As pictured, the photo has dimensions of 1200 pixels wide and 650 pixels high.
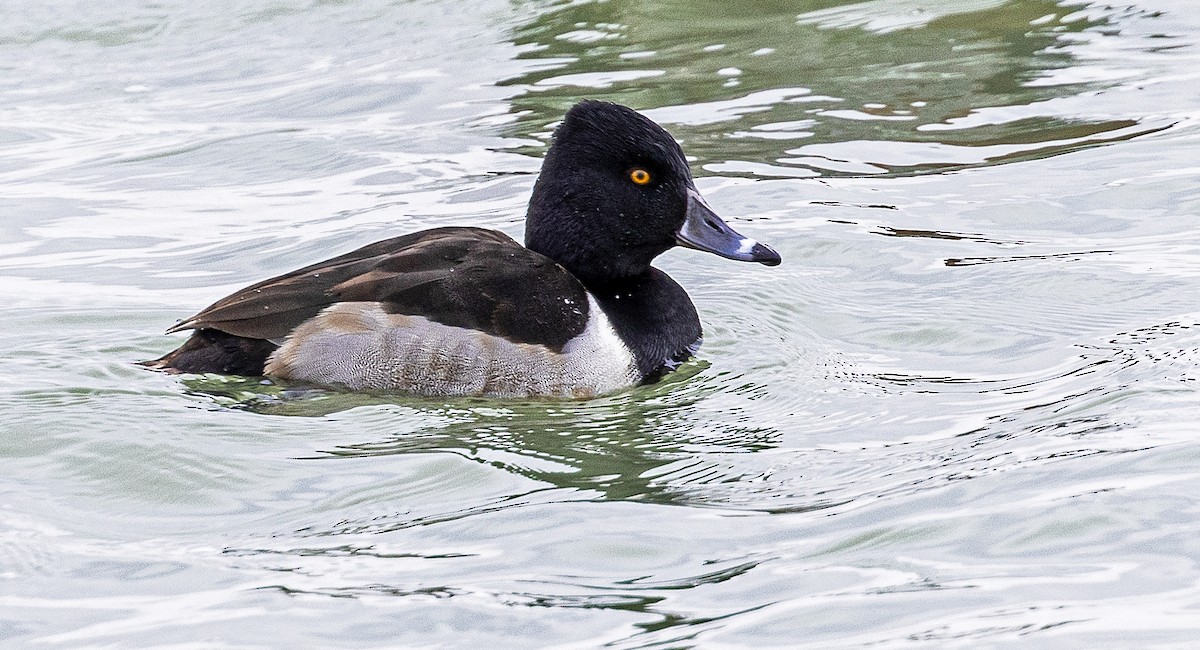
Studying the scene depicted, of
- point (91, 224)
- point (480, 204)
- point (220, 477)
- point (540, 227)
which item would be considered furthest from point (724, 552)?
point (91, 224)

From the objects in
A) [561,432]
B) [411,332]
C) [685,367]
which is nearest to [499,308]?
[411,332]

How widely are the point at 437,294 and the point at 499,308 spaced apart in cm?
24

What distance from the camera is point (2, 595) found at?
14.9ft

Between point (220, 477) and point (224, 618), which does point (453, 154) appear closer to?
point (220, 477)

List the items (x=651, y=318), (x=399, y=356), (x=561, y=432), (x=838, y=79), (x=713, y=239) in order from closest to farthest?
(x=561, y=432) → (x=399, y=356) → (x=651, y=318) → (x=713, y=239) → (x=838, y=79)

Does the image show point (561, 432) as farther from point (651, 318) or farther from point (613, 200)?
point (613, 200)

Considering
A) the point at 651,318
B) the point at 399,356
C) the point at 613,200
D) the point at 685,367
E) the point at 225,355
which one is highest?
the point at 613,200

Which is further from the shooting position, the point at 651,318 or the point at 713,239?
the point at 713,239

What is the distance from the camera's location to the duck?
20.2ft

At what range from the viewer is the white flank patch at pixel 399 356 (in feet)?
20.2

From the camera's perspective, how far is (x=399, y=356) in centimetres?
616

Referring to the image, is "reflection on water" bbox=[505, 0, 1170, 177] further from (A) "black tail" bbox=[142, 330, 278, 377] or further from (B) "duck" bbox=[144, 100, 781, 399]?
(A) "black tail" bbox=[142, 330, 278, 377]

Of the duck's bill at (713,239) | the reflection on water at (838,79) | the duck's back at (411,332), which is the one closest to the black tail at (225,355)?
the duck's back at (411,332)

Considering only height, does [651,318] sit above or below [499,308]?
below
